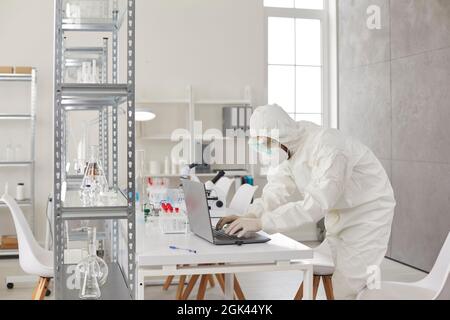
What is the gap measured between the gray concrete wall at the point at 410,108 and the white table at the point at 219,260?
2633 mm

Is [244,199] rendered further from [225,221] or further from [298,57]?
[298,57]

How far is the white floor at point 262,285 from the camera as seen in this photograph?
4383 mm

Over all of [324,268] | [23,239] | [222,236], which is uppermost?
[222,236]

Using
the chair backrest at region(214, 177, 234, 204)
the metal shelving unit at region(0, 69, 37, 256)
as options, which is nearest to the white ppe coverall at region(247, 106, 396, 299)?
the chair backrest at region(214, 177, 234, 204)

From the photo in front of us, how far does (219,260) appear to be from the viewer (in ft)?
8.09

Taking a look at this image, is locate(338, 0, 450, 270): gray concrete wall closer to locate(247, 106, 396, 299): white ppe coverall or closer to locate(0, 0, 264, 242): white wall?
locate(0, 0, 264, 242): white wall

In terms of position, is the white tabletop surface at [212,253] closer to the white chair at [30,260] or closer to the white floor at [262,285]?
the white chair at [30,260]

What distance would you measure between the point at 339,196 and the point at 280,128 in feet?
1.44

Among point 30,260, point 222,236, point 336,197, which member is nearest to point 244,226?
point 222,236

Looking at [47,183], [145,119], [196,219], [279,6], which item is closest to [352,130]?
[279,6]

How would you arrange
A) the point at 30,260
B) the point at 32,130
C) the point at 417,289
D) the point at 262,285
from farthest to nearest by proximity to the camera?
the point at 32,130
the point at 262,285
the point at 30,260
the point at 417,289

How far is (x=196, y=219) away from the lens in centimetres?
287

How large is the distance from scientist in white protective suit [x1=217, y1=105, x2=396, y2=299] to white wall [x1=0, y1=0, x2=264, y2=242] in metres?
3.57

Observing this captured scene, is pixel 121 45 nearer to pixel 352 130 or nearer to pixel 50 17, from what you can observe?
pixel 50 17
